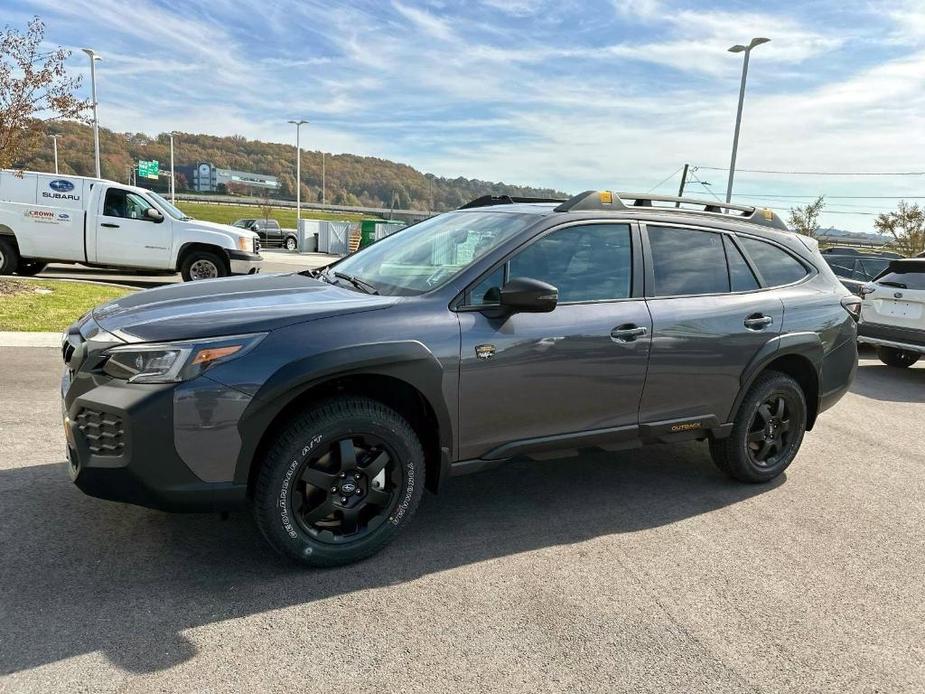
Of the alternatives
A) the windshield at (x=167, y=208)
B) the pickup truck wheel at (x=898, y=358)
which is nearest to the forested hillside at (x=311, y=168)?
the windshield at (x=167, y=208)

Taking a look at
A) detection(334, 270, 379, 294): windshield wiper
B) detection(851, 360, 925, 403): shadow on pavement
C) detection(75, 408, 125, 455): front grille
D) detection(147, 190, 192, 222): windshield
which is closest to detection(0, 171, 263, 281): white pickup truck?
detection(147, 190, 192, 222): windshield

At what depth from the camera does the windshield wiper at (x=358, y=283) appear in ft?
12.0

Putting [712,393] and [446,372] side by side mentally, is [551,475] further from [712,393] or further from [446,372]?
[446,372]

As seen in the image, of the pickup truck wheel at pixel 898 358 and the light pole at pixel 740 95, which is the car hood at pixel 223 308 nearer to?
the pickup truck wheel at pixel 898 358

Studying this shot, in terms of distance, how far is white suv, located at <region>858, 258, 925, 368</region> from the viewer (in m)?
8.73

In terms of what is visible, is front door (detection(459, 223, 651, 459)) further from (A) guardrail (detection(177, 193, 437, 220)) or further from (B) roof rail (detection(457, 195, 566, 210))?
(A) guardrail (detection(177, 193, 437, 220))

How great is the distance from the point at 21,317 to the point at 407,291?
7288 mm

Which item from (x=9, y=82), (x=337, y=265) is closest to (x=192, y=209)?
(x=9, y=82)

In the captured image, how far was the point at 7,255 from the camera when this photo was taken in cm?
1281

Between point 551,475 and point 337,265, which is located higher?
point 337,265

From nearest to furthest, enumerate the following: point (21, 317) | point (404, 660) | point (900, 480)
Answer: point (404, 660) → point (900, 480) → point (21, 317)

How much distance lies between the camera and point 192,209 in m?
89.7

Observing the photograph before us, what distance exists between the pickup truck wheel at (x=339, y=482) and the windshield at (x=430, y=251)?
29.6 inches

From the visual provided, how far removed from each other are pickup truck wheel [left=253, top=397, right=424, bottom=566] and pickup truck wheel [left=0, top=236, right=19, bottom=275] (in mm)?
12560
